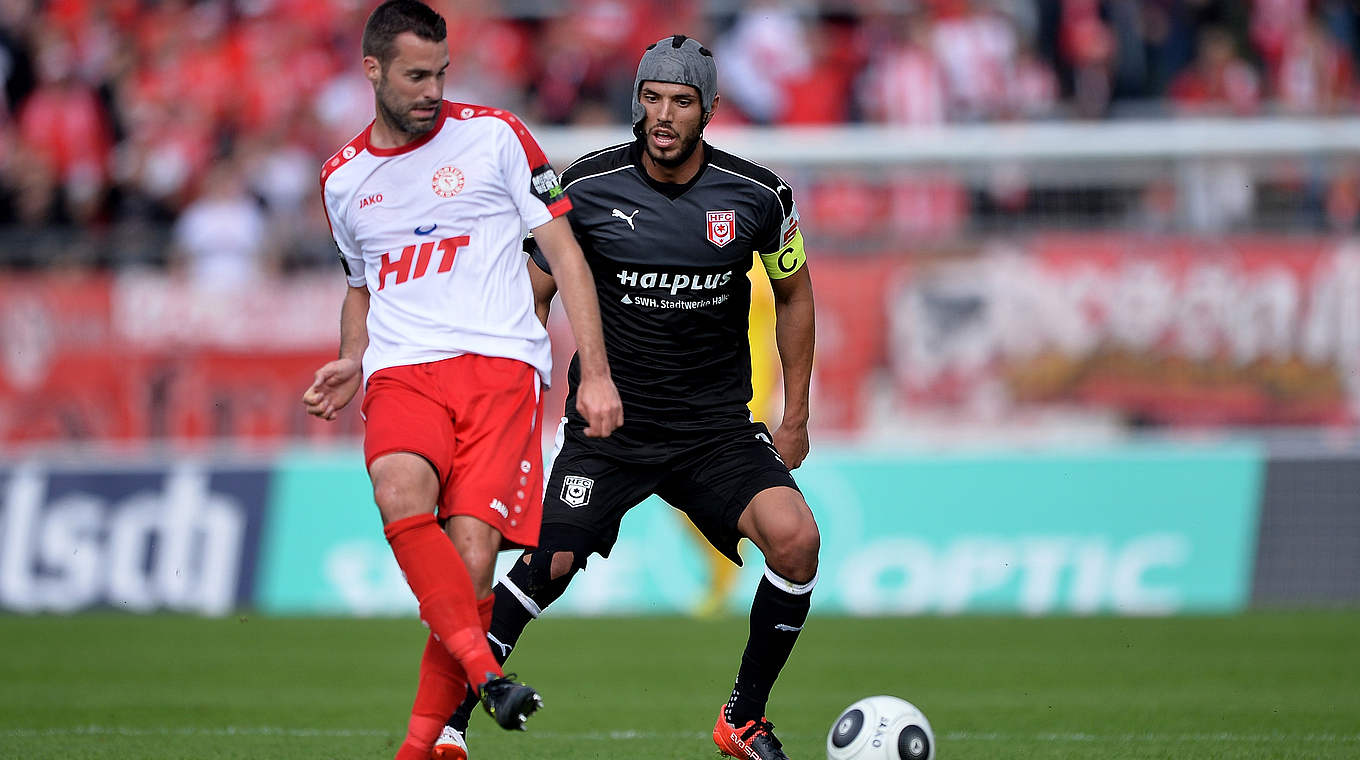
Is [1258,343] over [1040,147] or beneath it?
beneath

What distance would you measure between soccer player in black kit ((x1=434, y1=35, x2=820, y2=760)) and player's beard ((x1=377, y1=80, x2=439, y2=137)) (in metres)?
1.09

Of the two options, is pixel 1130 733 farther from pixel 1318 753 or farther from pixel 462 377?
pixel 462 377

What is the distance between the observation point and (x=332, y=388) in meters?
6.34

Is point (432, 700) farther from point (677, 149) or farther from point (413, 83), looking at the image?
point (677, 149)

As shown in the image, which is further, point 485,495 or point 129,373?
point 129,373

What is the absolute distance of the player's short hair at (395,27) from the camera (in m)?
6.00

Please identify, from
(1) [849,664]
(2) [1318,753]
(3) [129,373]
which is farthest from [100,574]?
(2) [1318,753]

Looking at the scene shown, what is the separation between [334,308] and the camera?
609 inches

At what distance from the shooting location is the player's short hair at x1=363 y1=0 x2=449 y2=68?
6.00 m

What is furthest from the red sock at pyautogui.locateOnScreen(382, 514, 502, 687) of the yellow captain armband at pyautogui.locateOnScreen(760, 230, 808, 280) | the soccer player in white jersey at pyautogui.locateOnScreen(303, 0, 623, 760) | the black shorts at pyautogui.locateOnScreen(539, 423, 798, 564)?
the yellow captain armband at pyautogui.locateOnScreen(760, 230, 808, 280)

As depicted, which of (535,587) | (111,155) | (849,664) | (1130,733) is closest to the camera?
(535,587)

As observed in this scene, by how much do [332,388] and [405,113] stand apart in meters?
0.99

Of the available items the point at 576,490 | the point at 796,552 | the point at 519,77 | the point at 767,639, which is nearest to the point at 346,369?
the point at 576,490

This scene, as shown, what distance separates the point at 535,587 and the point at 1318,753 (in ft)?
10.0
